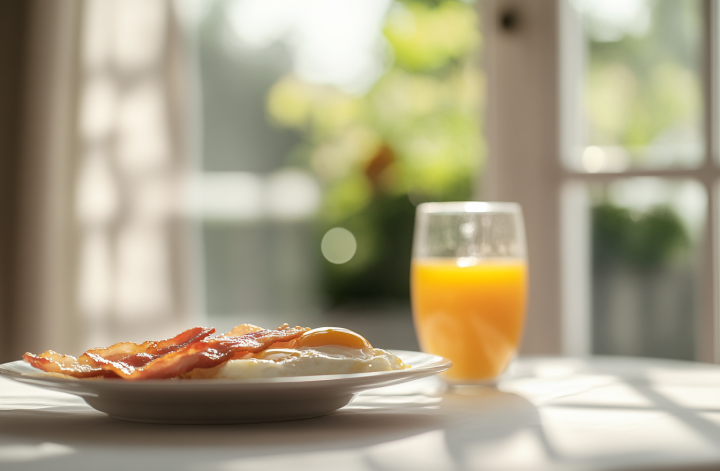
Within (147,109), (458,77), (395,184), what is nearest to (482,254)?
(147,109)

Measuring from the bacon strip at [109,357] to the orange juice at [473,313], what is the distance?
303 millimetres

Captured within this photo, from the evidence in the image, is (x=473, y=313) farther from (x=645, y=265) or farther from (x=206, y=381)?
(x=645, y=265)

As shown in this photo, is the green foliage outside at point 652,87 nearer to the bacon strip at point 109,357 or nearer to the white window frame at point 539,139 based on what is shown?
the white window frame at point 539,139

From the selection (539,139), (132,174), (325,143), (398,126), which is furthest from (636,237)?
(398,126)

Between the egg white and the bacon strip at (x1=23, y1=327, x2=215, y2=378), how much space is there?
6 cm

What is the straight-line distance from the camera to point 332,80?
5.42 metres

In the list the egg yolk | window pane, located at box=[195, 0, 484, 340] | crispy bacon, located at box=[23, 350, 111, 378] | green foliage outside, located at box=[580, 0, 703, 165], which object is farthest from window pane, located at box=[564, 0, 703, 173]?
window pane, located at box=[195, 0, 484, 340]

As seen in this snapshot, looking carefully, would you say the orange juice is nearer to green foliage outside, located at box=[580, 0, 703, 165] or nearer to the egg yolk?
the egg yolk

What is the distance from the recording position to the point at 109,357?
2.01 ft

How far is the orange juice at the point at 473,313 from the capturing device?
84 cm

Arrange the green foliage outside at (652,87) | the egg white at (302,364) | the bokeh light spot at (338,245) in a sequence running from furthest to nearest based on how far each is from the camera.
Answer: the bokeh light spot at (338,245) → the green foliage outside at (652,87) → the egg white at (302,364)

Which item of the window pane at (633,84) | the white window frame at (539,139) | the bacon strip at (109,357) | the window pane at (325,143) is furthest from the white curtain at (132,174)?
the window pane at (325,143)

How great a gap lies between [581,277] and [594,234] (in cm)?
10

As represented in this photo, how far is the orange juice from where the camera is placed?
2.77 feet
